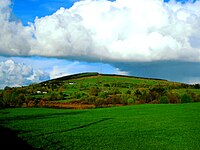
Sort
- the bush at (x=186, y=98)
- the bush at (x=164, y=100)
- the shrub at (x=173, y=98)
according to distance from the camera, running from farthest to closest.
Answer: the shrub at (x=173, y=98) < the bush at (x=164, y=100) < the bush at (x=186, y=98)

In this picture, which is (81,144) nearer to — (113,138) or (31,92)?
(113,138)

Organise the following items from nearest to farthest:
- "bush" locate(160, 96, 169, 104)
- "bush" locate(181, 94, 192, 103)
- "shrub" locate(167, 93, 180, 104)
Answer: "bush" locate(181, 94, 192, 103) → "bush" locate(160, 96, 169, 104) → "shrub" locate(167, 93, 180, 104)

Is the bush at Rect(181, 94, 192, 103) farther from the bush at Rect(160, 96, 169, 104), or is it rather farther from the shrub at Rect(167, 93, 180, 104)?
the bush at Rect(160, 96, 169, 104)

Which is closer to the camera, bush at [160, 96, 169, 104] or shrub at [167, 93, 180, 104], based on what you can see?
bush at [160, 96, 169, 104]

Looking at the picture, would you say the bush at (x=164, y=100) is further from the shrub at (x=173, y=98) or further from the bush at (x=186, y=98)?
the bush at (x=186, y=98)

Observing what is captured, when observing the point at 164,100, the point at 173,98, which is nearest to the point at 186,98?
the point at 173,98

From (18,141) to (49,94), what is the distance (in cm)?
8132

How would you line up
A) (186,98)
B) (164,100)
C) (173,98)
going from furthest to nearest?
(173,98), (164,100), (186,98)

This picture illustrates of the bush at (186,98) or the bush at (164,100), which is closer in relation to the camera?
the bush at (186,98)

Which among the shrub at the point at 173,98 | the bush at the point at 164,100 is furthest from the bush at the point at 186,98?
the bush at the point at 164,100

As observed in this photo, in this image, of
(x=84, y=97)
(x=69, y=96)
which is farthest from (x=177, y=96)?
(x=69, y=96)

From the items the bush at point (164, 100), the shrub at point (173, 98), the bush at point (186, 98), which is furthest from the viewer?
the shrub at point (173, 98)

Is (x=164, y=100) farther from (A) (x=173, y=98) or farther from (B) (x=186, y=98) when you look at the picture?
(B) (x=186, y=98)

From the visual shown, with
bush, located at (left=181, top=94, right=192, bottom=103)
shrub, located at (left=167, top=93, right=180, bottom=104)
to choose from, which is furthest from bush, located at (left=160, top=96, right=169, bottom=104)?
bush, located at (left=181, top=94, right=192, bottom=103)
